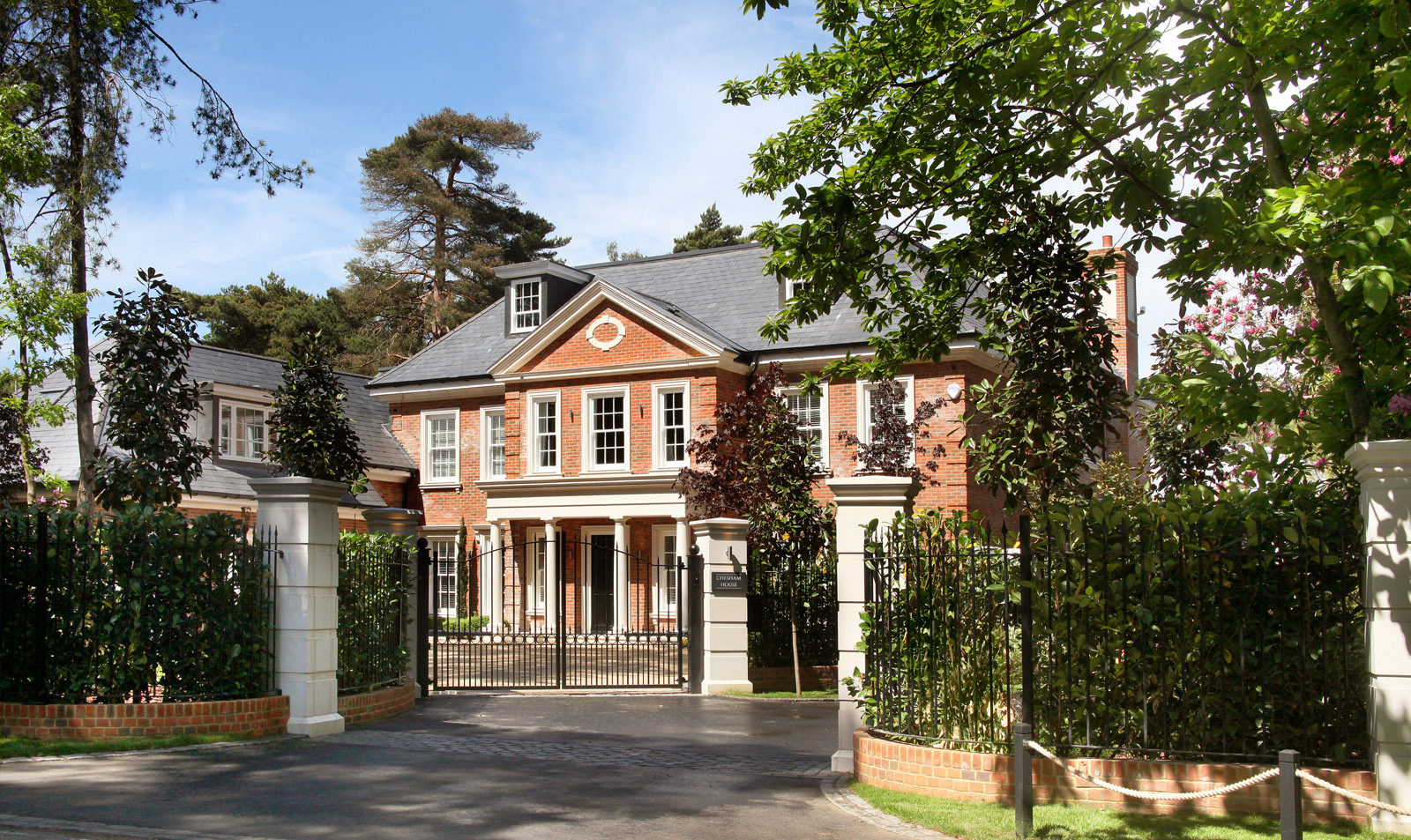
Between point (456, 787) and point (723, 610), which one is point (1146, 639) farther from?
point (723, 610)

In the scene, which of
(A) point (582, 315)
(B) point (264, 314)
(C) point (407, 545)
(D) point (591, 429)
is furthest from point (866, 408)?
(B) point (264, 314)

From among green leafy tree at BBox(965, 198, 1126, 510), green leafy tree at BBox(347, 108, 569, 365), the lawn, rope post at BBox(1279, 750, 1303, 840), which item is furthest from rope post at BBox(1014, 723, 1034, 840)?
green leafy tree at BBox(347, 108, 569, 365)

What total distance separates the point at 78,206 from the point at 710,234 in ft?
136

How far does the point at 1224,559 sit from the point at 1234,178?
4004 mm

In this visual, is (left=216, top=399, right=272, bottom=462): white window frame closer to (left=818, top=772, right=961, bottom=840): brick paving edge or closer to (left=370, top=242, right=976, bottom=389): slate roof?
(left=370, top=242, right=976, bottom=389): slate roof

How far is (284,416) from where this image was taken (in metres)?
23.5

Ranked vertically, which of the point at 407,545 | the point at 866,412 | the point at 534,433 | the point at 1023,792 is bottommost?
the point at 1023,792

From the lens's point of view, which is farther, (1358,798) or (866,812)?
(866,812)

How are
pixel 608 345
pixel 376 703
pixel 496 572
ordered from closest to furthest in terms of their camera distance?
pixel 376 703, pixel 608 345, pixel 496 572

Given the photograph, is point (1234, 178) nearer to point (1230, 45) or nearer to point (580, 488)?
point (1230, 45)

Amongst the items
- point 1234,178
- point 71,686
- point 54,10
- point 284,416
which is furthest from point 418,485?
point 1234,178

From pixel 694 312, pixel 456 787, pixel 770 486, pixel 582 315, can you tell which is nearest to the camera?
pixel 456 787

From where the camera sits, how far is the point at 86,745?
10625 millimetres

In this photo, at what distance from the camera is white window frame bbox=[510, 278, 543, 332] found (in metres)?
32.3
